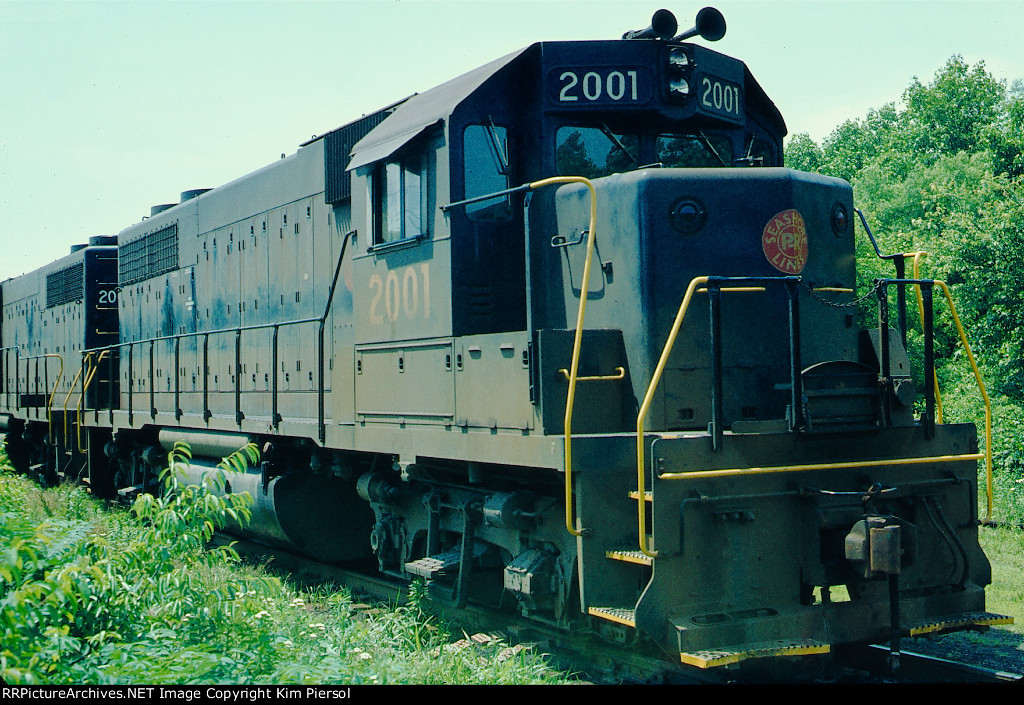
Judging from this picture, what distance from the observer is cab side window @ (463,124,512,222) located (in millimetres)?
5852

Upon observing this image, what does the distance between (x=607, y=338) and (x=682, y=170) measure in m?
1.04

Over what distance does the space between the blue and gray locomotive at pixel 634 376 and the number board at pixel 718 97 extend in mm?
26

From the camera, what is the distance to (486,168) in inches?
233

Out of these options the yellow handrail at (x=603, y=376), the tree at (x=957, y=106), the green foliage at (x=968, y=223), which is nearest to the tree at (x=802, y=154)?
the green foliage at (x=968, y=223)

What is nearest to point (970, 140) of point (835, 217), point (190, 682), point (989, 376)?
point (989, 376)

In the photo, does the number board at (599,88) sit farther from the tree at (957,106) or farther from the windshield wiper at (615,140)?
the tree at (957,106)

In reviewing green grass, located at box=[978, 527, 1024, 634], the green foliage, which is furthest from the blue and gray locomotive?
the green foliage

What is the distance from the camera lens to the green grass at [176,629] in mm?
4199

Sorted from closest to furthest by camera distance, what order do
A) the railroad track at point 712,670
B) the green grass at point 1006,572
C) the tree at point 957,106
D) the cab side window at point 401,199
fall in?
the railroad track at point 712,670, the cab side window at point 401,199, the green grass at point 1006,572, the tree at point 957,106

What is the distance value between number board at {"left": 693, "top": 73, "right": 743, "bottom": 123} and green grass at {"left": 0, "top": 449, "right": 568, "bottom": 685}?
3.46 meters

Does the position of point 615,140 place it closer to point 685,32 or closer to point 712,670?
point 685,32

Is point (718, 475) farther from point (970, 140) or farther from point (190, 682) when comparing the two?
point (970, 140)

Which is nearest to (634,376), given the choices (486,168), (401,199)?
(486,168)

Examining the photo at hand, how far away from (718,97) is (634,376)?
2012 millimetres
